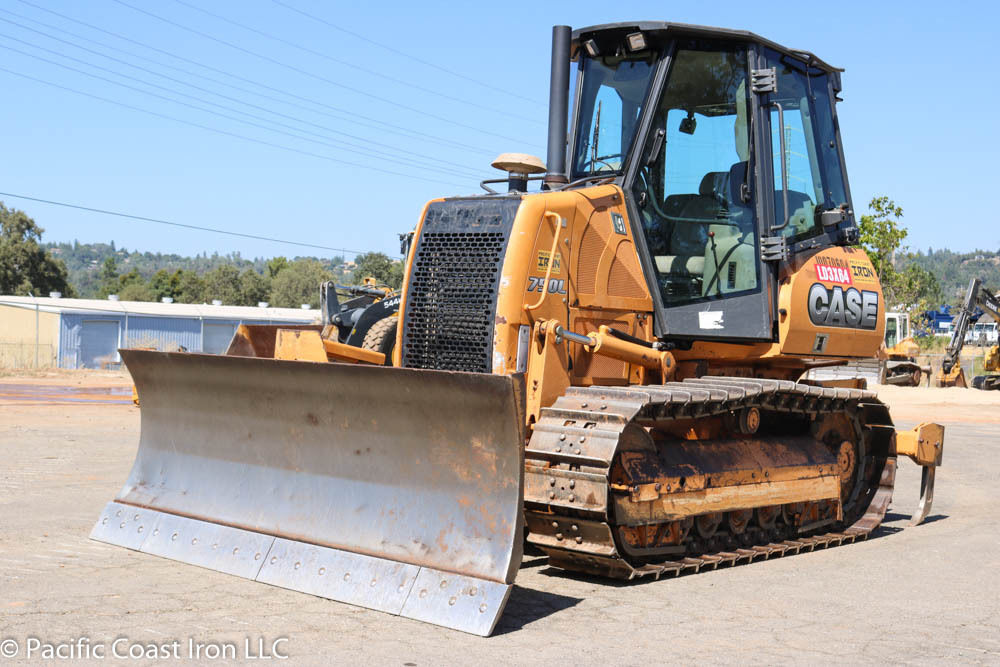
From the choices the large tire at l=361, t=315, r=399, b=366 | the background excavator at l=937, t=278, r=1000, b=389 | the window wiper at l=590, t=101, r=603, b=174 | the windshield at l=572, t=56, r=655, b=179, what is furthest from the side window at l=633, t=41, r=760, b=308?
the background excavator at l=937, t=278, r=1000, b=389

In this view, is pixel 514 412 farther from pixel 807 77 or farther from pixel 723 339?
pixel 807 77

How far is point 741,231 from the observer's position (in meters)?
8.16

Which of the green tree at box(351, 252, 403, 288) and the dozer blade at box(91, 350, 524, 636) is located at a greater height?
the green tree at box(351, 252, 403, 288)

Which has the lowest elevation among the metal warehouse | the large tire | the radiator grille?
the metal warehouse

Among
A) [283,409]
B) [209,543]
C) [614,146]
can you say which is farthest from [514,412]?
[614,146]

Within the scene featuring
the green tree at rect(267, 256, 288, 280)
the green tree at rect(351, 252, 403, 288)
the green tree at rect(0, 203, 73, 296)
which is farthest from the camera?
the green tree at rect(267, 256, 288, 280)

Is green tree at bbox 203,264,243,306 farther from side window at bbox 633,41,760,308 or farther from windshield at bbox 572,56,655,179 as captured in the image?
side window at bbox 633,41,760,308

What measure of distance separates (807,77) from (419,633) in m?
5.94

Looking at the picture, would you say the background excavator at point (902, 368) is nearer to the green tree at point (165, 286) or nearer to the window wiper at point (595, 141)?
the window wiper at point (595, 141)

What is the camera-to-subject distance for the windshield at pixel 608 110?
26.3 ft

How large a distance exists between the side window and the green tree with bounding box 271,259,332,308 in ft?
254

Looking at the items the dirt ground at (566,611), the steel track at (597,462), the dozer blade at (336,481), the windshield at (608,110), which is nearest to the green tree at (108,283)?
the dozer blade at (336,481)

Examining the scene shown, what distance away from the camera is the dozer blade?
19.2ft

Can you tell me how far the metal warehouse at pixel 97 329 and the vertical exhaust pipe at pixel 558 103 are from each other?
114 ft
